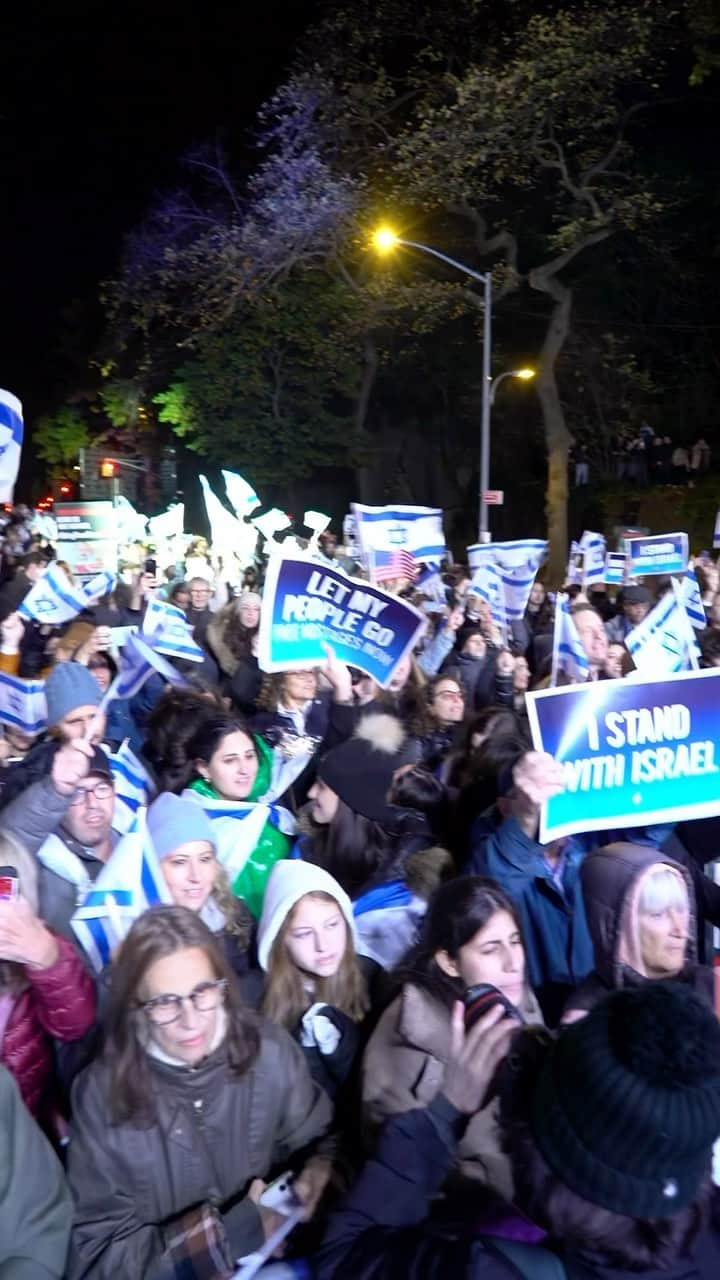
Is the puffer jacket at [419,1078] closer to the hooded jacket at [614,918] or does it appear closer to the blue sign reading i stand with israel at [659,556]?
the hooded jacket at [614,918]

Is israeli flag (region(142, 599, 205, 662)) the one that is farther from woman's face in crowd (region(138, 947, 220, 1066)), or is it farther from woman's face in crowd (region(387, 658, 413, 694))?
woman's face in crowd (region(138, 947, 220, 1066))

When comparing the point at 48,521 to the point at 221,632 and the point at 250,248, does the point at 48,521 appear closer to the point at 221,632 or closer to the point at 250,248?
the point at 250,248

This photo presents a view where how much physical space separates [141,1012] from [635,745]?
6.80 feet

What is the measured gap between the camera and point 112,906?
3.29 metres

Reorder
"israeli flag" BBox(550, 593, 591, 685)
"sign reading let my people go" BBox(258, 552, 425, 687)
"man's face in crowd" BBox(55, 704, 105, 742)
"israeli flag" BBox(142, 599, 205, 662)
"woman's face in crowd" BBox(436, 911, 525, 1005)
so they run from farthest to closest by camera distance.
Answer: "israeli flag" BBox(142, 599, 205, 662), "israeli flag" BBox(550, 593, 591, 685), "sign reading let my people go" BBox(258, 552, 425, 687), "man's face in crowd" BBox(55, 704, 105, 742), "woman's face in crowd" BBox(436, 911, 525, 1005)

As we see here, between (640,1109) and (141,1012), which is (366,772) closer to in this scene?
(141,1012)

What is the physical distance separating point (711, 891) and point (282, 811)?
5.37 ft

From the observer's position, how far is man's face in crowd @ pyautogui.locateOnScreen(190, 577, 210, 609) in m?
10.9

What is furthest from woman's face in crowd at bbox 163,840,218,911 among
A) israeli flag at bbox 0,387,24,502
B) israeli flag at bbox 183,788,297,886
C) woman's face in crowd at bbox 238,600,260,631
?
woman's face in crowd at bbox 238,600,260,631

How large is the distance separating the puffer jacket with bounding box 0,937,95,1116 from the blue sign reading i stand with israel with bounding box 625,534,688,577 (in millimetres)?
9535

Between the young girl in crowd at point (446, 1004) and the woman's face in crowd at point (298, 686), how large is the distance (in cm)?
311

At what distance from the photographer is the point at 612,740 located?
13.5 feet

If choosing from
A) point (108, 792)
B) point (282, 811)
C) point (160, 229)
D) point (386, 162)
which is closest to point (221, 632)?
point (282, 811)

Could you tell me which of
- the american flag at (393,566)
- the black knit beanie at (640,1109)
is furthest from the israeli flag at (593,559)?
the black knit beanie at (640,1109)
